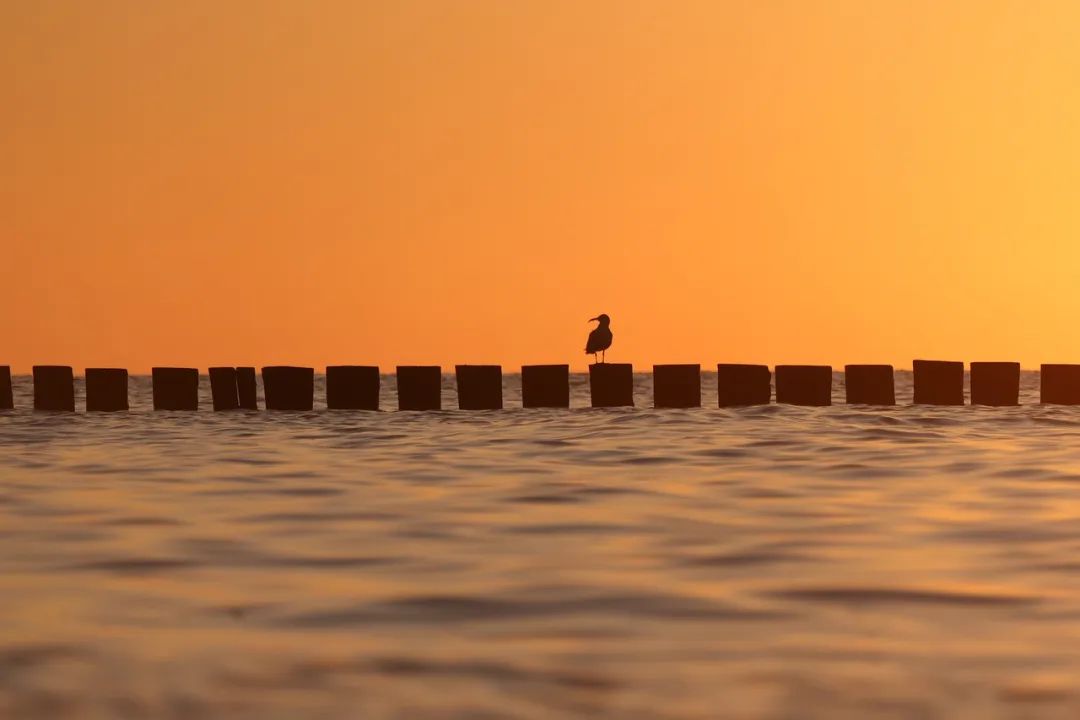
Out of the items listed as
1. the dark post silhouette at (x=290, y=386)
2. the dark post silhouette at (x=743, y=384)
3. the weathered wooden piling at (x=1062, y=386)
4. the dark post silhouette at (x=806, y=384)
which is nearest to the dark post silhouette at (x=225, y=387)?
the dark post silhouette at (x=290, y=386)

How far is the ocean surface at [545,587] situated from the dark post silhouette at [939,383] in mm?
8817

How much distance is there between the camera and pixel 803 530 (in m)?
6.73

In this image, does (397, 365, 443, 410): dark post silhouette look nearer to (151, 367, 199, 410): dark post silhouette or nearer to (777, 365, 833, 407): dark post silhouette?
(151, 367, 199, 410): dark post silhouette

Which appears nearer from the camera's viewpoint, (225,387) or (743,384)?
(743,384)

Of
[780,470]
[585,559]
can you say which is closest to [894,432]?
[780,470]

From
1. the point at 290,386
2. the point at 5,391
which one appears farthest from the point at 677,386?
the point at 5,391

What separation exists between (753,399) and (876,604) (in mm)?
14215

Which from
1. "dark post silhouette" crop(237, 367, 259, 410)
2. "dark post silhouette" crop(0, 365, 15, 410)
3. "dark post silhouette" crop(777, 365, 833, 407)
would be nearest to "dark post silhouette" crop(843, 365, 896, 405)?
"dark post silhouette" crop(777, 365, 833, 407)

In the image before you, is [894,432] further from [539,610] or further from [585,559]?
[539,610]

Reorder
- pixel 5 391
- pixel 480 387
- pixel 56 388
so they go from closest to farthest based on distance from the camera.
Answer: pixel 480 387 → pixel 5 391 → pixel 56 388

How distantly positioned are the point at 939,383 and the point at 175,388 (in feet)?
35.7

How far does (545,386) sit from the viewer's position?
19.5 metres

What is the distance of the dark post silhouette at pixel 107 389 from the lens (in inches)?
824

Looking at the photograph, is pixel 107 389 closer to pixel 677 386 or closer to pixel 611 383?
pixel 611 383
